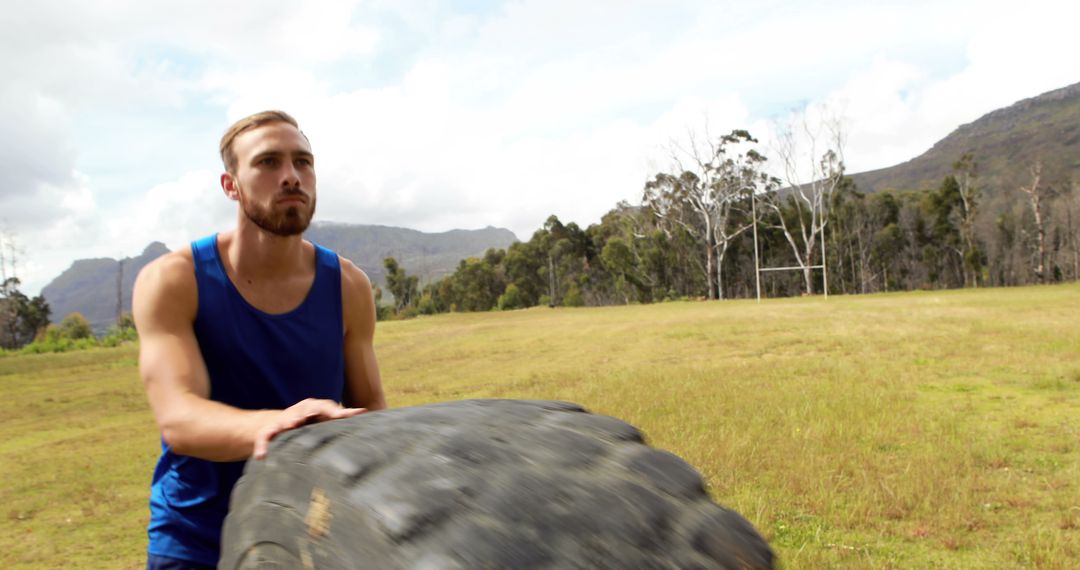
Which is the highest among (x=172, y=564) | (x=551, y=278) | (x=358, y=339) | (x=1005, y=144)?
(x=1005, y=144)

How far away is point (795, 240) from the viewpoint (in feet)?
166

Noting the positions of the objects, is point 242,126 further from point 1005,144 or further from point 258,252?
point 1005,144

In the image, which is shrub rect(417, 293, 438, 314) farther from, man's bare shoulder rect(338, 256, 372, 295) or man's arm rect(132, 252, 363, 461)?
man's arm rect(132, 252, 363, 461)

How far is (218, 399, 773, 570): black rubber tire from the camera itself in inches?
33.2

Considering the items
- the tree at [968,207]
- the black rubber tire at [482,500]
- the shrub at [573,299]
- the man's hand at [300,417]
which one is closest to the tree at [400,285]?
the shrub at [573,299]

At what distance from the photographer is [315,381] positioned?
6.05 feet

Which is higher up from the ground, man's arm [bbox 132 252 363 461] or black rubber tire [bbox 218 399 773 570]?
man's arm [bbox 132 252 363 461]

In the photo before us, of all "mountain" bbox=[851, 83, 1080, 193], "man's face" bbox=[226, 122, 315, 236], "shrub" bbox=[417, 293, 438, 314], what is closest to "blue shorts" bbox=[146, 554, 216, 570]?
→ "man's face" bbox=[226, 122, 315, 236]

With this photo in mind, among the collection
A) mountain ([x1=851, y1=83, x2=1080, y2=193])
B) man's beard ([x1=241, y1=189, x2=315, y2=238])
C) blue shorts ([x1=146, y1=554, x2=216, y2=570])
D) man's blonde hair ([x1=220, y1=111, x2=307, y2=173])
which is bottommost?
blue shorts ([x1=146, y1=554, x2=216, y2=570])

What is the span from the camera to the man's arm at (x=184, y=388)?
3.94 ft

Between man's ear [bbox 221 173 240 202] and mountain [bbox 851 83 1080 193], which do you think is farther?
mountain [bbox 851 83 1080 193]

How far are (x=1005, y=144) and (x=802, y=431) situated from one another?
119m

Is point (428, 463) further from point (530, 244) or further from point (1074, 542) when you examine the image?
point (530, 244)

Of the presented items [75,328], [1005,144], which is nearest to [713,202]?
[75,328]
